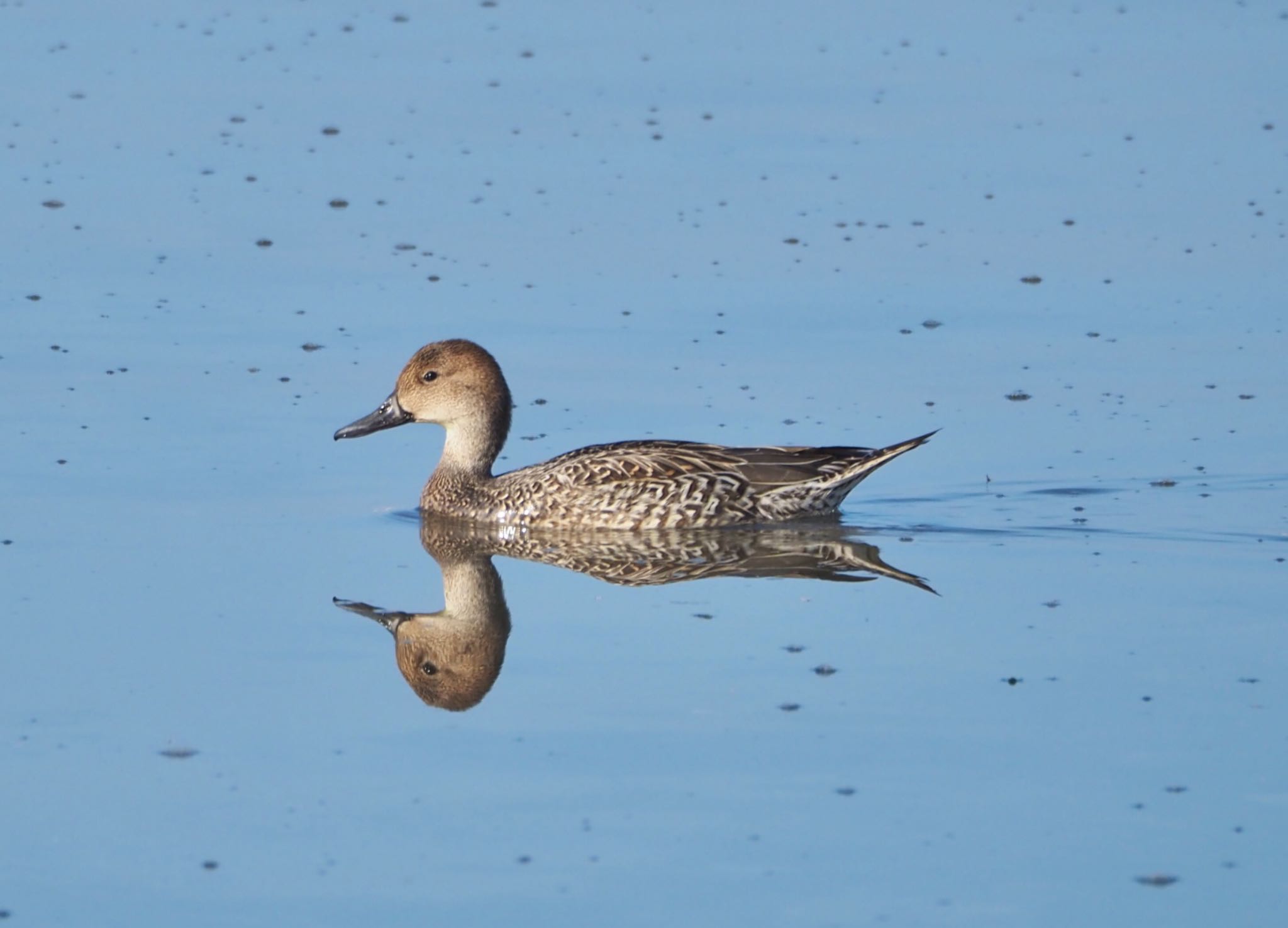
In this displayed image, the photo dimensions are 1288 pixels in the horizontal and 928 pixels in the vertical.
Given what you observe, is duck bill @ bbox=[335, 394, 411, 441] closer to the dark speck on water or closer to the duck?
the duck

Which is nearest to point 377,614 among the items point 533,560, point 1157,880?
point 533,560

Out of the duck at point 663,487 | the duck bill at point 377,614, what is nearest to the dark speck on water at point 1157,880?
the duck bill at point 377,614

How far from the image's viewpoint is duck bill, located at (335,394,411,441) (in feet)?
41.0

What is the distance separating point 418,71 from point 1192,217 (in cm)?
643

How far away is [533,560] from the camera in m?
11.6

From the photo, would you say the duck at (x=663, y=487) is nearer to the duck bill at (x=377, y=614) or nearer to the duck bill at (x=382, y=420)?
the duck bill at (x=382, y=420)

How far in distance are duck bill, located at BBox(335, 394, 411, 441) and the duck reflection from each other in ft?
2.17

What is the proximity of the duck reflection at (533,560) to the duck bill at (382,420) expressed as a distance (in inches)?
26.1

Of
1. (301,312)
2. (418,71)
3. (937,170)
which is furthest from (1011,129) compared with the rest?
(301,312)

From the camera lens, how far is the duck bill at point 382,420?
12.5 meters

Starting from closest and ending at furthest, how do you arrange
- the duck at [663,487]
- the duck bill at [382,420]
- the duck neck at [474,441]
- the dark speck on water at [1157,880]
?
1. the dark speck on water at [1157,880]
2. the duck at [663,487]
3. the duck bill at [382,420]
4. the duck neck at [474,441]

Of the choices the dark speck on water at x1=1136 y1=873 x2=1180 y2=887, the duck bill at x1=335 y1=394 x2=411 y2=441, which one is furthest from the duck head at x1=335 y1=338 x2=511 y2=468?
the dark speck on water at x1=1136 y1=873 x2=1180 y2=887

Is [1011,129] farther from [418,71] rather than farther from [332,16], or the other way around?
[332,16]

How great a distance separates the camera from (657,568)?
11273mm
